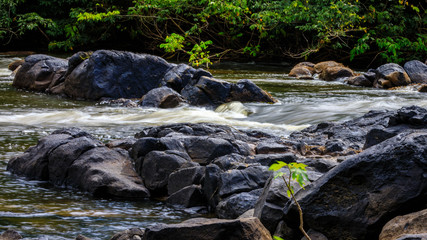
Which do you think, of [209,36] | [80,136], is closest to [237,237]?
[80,136]

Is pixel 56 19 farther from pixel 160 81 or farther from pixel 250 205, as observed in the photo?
pixel 250 205

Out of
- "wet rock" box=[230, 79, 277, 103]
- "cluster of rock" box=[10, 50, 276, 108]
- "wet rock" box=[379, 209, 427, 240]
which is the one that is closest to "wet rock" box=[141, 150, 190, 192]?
"wet rock" box=[379, 209, 427, 240]

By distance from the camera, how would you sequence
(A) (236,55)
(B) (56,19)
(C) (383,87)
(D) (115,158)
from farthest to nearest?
(B) (56,19) → (A) (236,55) → (C) (383,87) → (D) (115,158)

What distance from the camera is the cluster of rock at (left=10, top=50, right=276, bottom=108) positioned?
11.1 meters

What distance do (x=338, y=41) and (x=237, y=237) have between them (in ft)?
56.4

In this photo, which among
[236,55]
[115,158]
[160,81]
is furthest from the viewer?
[236,55]

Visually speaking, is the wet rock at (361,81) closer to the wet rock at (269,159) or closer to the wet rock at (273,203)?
the wet rock at (269,159)

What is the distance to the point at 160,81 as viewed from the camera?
12.5 meters

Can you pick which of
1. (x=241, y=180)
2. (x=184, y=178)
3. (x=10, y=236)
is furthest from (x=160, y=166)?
(x=10, y=236)

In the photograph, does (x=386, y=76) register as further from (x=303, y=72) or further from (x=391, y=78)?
(x=303, y=72)

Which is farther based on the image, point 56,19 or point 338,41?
point 56,19

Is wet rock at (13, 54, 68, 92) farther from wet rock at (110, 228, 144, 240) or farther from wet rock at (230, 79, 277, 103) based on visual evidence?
wet rock at (110, 228, 144, 240)

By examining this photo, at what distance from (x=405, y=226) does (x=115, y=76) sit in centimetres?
1020

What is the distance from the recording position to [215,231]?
2961 mm
